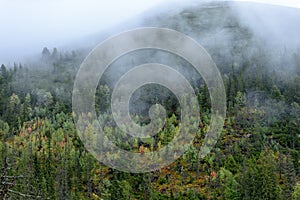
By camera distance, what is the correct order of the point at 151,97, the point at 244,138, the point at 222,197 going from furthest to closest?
the point at 151,97, the point at 244,138, the point at 222,197

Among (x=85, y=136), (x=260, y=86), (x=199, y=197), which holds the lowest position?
(x=199, y=197)

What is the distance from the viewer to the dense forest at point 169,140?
7712cm

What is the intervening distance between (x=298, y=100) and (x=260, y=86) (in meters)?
16.0

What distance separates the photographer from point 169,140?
360ft

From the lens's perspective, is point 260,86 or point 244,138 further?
point 260,86

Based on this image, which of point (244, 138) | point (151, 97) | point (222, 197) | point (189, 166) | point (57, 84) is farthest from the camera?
point (57, 84)

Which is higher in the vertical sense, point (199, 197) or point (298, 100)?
point (298, 100)

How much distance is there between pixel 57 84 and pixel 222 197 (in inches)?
5005

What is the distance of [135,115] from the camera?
139750mm

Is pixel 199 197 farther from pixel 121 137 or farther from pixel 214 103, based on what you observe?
pixel 214 103

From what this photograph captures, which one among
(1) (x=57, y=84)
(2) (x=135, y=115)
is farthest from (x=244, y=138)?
(1) (x=57, y=84)

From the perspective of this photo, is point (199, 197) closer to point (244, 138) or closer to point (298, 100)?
point (244, 138)

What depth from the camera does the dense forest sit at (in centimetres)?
7712

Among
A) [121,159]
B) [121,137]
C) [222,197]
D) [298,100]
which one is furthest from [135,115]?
[222,197]
